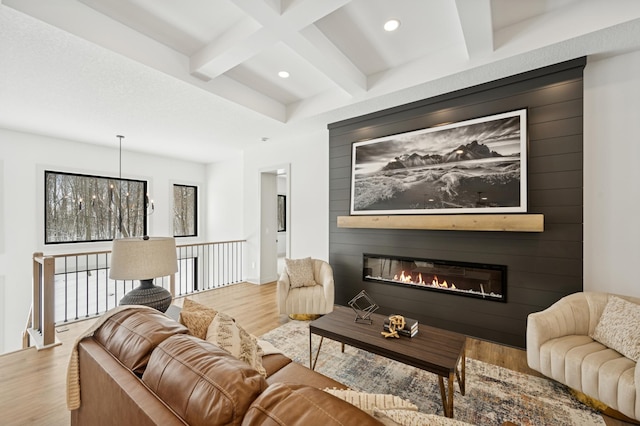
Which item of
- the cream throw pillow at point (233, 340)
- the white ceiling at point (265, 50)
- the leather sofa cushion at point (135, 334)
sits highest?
the white ceiling at point (265, 50)

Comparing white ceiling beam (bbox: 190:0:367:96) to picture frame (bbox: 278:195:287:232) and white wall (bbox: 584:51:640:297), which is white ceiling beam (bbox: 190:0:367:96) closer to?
white wall (bbox: 584:51:640:297)

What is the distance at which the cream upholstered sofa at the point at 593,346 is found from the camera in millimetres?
1675

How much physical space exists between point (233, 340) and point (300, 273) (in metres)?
2.21

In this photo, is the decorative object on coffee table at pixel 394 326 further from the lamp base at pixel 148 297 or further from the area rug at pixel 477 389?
the lamp base at pixel 148 297

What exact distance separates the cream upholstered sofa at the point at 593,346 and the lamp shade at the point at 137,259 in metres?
2.87

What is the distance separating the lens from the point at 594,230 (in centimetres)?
246

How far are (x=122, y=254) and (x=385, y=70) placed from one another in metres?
3.18

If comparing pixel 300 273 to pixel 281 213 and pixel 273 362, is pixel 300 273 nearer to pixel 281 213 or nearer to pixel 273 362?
pixel 273 362

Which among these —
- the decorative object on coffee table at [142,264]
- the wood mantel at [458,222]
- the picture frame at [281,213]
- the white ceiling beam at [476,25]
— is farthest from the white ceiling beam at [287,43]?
the picture frame at [281,213]

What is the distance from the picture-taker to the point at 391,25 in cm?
243

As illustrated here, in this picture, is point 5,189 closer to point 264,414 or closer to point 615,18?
point 264,414

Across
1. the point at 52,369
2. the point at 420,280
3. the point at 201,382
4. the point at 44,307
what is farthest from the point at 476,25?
the point at 44,307

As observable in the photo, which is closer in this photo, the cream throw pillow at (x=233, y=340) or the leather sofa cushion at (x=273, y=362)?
the cream throw pillow at (x=233, y=340)

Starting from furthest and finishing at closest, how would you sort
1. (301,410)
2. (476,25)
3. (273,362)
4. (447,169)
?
1. (447,169)
2. (476,25)
3. (273,362)
4. (301,410)
